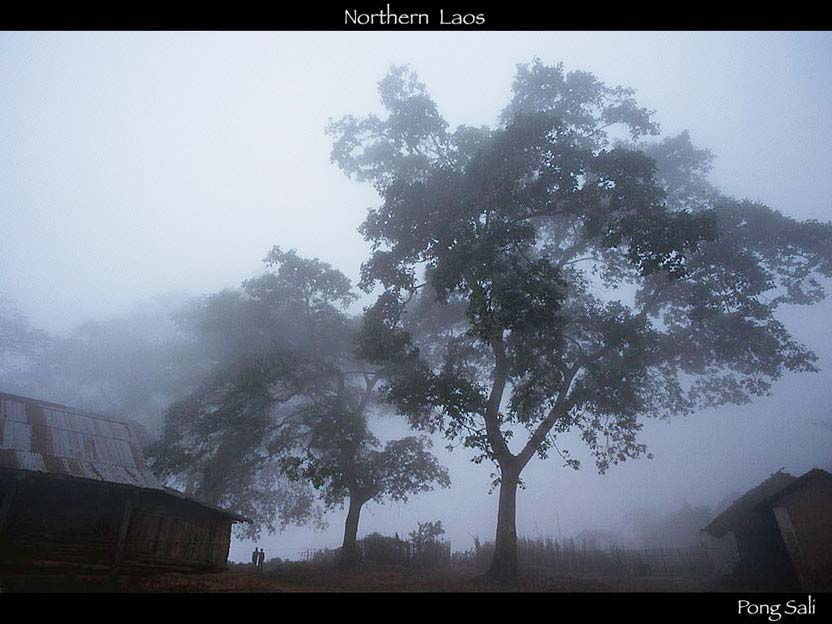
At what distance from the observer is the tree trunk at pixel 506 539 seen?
675 inches

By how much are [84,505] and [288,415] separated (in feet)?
41.0

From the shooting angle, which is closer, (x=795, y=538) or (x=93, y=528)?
(x=93, y=528)

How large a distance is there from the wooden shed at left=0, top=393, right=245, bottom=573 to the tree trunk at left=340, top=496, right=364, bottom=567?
7.65 meters

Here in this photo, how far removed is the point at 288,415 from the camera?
91.9 ft

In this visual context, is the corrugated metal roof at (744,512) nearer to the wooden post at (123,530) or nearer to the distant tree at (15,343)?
the wooden post at (123,530)

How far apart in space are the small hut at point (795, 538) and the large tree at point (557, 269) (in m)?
4.97

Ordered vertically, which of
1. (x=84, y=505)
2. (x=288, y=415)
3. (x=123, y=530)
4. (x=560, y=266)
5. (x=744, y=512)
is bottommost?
(x=123, y=530)

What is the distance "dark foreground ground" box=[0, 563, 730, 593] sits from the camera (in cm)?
1441

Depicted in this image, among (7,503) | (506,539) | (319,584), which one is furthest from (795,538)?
(7,503)

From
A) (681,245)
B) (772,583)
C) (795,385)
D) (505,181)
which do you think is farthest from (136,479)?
(795,385)

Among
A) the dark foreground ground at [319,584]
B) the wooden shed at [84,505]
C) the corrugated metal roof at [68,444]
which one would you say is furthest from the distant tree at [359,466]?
the corrugated metal roof at [68,444]

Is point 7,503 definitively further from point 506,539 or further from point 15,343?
point 15,343
